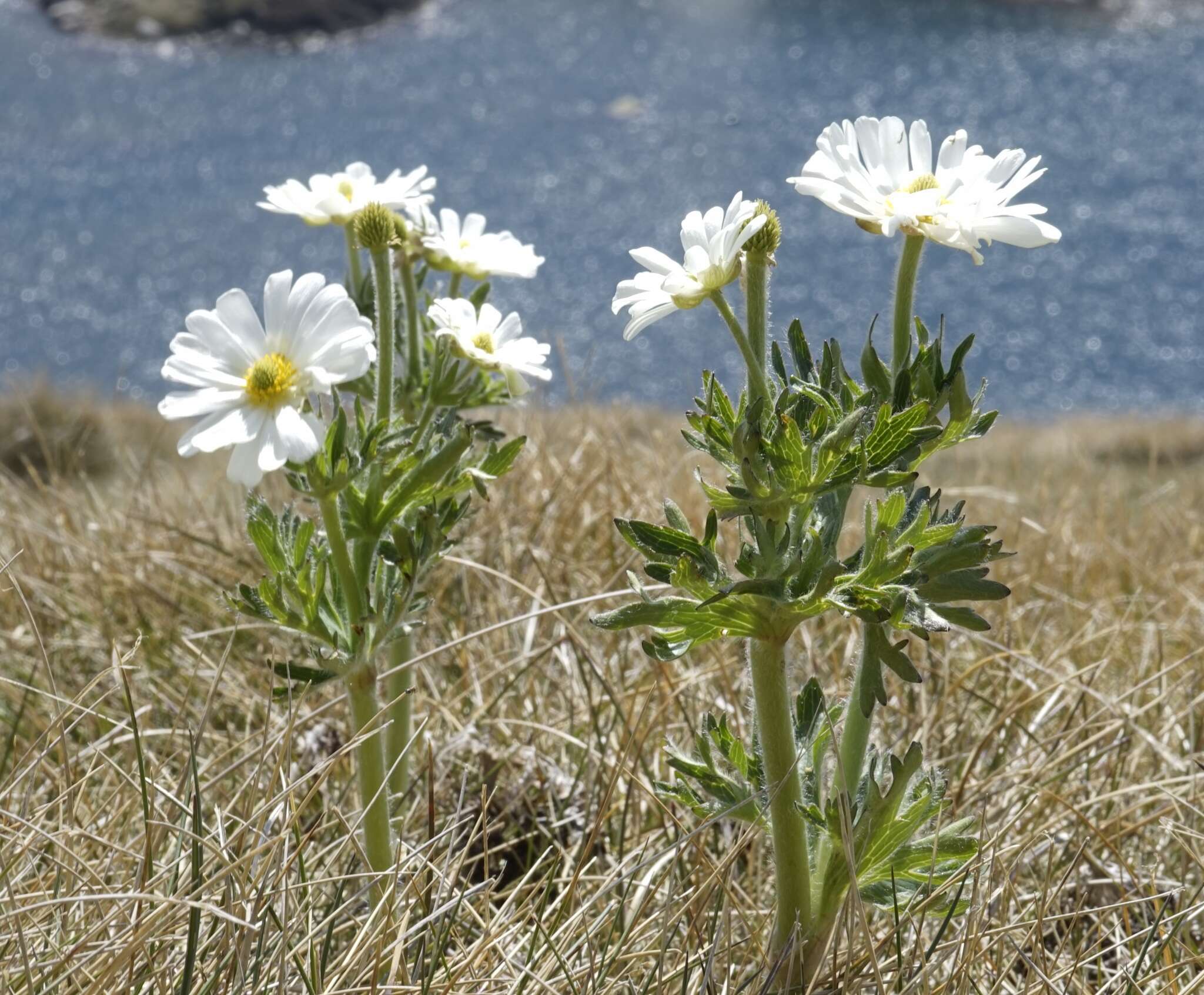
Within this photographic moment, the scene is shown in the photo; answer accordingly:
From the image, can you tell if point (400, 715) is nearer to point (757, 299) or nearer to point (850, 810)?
point (850, 810)

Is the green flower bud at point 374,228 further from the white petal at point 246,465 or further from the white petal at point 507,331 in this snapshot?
the white petal at point 246,465

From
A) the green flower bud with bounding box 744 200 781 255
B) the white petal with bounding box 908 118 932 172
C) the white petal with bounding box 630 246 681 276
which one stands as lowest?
the white petal with bounding box 630 246 681 276

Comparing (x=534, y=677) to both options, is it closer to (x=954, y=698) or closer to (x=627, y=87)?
(x=954, y=698)

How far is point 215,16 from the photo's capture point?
1234cm

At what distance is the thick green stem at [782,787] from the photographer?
1.09 meters

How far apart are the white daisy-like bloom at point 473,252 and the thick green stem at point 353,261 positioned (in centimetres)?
9

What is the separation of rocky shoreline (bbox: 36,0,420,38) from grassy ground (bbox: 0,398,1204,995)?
1067 centimetres

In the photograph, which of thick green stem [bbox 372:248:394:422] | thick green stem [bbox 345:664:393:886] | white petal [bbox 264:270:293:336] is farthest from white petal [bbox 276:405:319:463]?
thick green stem [bbox 345:664:393:886]

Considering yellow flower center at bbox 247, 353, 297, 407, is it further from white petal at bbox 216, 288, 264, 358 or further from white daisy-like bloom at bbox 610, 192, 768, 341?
white daisy-like bloom at bbox 610, 192, 768, 341

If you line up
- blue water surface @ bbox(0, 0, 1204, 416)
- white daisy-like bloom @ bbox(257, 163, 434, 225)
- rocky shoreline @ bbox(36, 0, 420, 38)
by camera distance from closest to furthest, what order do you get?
1. white daisy-like bloom @ bbox(257, 163, 434, 225)
2. blue water surface @ bbox(0, 0, 1204, 416)
3. rocky shoreline @ bbox(36, 0, 420, 38)

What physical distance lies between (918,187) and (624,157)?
9.03 metres

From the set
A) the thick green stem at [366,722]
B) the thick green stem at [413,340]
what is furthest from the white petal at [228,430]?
the thick green stem at [413,340]

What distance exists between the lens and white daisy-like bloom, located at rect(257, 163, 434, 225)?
1.39 meters

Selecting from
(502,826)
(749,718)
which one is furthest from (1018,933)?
(502,826)
